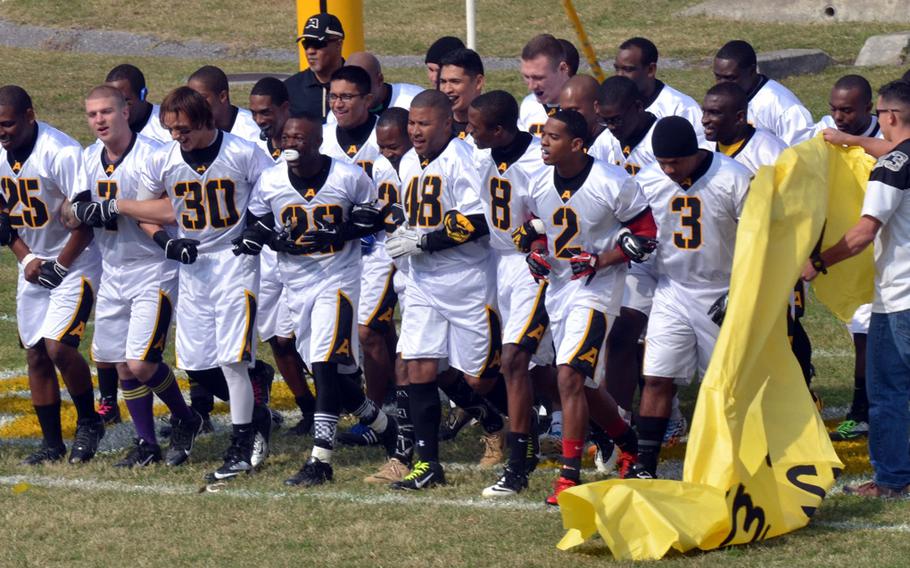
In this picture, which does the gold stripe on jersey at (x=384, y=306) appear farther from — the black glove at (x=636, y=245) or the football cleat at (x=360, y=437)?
the black glove at (x=636, y=245)

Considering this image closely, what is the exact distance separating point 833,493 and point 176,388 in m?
3.62

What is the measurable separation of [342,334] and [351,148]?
4.84ft

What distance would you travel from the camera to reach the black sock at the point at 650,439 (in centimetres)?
758

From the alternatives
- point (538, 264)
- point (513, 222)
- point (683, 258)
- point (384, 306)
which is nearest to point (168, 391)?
point (384, 306)

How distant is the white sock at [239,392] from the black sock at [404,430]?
31.5 inches

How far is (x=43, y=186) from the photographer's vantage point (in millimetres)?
8469

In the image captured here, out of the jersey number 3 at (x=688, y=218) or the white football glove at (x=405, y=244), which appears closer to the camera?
the jersey number 3 at (x=688, y=218)

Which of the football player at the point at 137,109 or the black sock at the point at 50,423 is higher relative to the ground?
the football player at the point at 137,109

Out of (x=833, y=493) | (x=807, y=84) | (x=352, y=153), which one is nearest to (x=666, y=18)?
(x=807, y=84)

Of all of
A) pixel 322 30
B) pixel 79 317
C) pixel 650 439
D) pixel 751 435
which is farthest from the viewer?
pixel 322 30

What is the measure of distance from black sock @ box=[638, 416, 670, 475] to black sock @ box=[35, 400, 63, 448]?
329 centimetres

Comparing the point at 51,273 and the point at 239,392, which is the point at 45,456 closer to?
the point at 51,273

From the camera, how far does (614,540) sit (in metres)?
6.33

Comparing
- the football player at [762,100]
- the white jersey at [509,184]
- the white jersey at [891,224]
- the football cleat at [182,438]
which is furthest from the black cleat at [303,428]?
the white jersey at [891,224]
